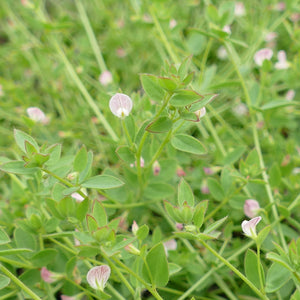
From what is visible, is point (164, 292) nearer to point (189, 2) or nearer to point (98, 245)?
point (98, 245)

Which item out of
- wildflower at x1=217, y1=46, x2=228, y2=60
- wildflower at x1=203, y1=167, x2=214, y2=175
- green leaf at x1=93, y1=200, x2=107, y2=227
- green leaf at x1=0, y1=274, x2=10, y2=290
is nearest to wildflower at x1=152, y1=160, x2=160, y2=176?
wildflower at x1=203, y1=167, x2=214, y2=175

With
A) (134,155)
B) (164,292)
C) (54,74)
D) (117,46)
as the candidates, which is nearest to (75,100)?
(54,74)

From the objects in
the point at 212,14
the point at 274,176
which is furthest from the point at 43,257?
the point at 212,14

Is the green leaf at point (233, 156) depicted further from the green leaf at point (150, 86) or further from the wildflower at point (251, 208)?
the green leaf at point (150, 86)

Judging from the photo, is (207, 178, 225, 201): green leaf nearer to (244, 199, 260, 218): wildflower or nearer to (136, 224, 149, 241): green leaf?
(244, 199, 260, 218): wildflower

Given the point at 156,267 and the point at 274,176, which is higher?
the point at 156,267

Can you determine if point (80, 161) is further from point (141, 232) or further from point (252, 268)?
point (252, 268)
